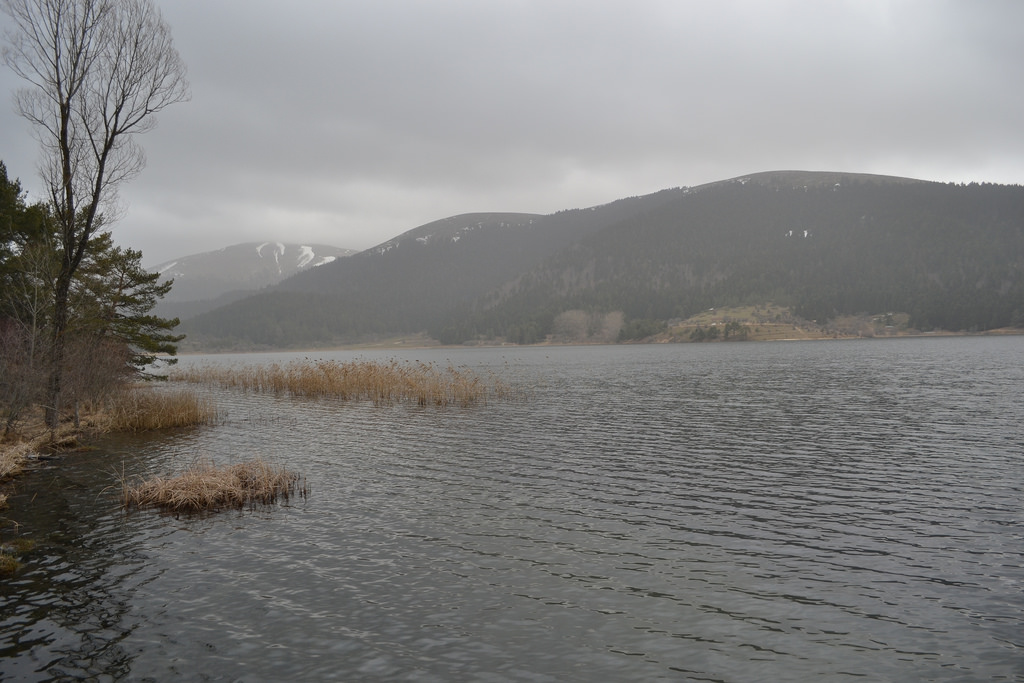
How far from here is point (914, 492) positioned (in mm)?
18453

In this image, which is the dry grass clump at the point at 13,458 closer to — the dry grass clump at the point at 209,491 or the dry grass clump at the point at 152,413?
the dry grass clump at the point at 209,491

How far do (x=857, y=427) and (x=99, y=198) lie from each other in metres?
38.0

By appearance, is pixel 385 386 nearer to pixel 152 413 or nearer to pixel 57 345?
pixel 152 413

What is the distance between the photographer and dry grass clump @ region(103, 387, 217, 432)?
33781 mm

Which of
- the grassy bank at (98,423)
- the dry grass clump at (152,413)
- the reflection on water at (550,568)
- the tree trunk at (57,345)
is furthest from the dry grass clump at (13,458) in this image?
the dry grass clump at (152,413)

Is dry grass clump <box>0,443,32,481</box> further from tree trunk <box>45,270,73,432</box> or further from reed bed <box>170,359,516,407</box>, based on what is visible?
reed bed <box>170,359,516,407</box>

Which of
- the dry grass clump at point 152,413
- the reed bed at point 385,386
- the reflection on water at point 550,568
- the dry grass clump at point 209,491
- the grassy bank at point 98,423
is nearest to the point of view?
the reflection on water at point 550,568

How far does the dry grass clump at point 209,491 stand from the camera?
17.9 metres

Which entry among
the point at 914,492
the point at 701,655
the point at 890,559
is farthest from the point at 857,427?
the point at 701,655

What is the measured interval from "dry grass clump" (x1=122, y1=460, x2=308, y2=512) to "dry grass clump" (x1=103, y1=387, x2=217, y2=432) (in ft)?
54.3

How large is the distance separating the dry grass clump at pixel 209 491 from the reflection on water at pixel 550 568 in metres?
0.95

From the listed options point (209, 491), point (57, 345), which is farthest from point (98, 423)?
point (209, 491)

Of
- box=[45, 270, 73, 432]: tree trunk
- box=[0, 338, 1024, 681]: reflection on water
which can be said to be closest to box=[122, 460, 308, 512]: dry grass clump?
box=[0, 338, 1024, 681]: reflection on water

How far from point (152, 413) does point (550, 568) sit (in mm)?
30490
